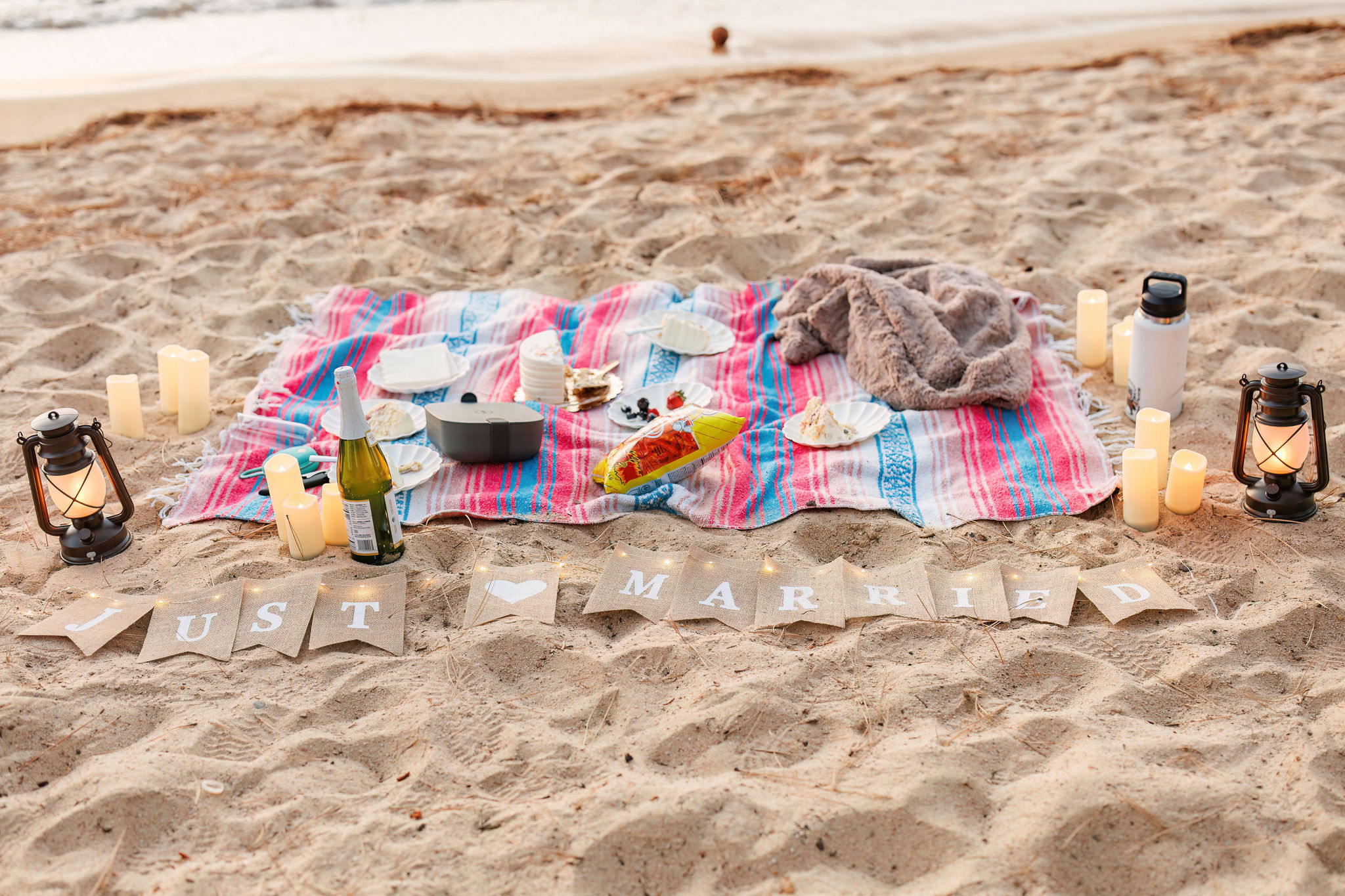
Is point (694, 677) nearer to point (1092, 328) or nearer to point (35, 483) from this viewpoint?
point (35, 483)

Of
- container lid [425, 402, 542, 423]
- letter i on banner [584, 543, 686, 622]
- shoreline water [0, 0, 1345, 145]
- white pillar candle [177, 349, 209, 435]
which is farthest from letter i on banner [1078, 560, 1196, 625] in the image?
shoreline water [0, 0, 1345, 145]

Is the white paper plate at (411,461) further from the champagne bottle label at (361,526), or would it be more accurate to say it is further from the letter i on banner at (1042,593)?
the letter i on banner at (1042,593)

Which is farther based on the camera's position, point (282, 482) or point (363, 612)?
point (282, 482)

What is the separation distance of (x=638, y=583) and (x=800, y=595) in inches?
15.9

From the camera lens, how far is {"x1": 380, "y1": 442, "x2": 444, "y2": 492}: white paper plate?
293 cm

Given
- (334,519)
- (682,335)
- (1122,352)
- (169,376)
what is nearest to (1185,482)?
(1122,352)

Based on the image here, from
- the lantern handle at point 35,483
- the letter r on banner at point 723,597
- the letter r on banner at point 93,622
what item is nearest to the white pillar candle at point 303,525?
the letter r on banner at point 93,622

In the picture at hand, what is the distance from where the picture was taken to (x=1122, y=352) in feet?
11.2

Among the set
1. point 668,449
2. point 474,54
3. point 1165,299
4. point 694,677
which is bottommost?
point 694,677

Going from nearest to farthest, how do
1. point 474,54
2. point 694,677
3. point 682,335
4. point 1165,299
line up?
point 694,677, point 1165,299, point 682,335, point 474,54

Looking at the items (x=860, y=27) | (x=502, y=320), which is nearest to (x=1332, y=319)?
(x=502, y=320)

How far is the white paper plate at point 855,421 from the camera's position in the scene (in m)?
3.16

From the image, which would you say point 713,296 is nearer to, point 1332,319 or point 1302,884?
point 1332,319

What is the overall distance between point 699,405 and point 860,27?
6.17 m
